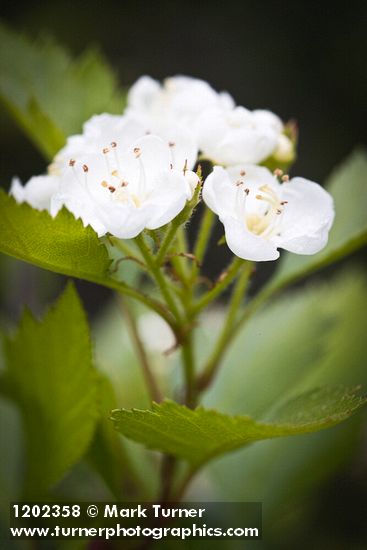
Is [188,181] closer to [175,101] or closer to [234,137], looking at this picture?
[234,137]

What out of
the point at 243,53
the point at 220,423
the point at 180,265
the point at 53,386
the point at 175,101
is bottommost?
the point at 220,423

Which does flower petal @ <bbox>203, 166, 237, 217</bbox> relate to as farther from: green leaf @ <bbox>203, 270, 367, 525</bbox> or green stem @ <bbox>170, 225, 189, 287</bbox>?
green leaf @ <bbox>203, 270, 367, 525</bbox>

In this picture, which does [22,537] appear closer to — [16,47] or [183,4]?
[16,47]

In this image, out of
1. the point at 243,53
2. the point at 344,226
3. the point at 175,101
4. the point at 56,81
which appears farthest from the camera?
the point at 243,53

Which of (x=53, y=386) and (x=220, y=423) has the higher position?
(x=53, y=386)

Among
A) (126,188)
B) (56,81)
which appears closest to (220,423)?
(126,188)

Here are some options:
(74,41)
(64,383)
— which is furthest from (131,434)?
(74,41)
